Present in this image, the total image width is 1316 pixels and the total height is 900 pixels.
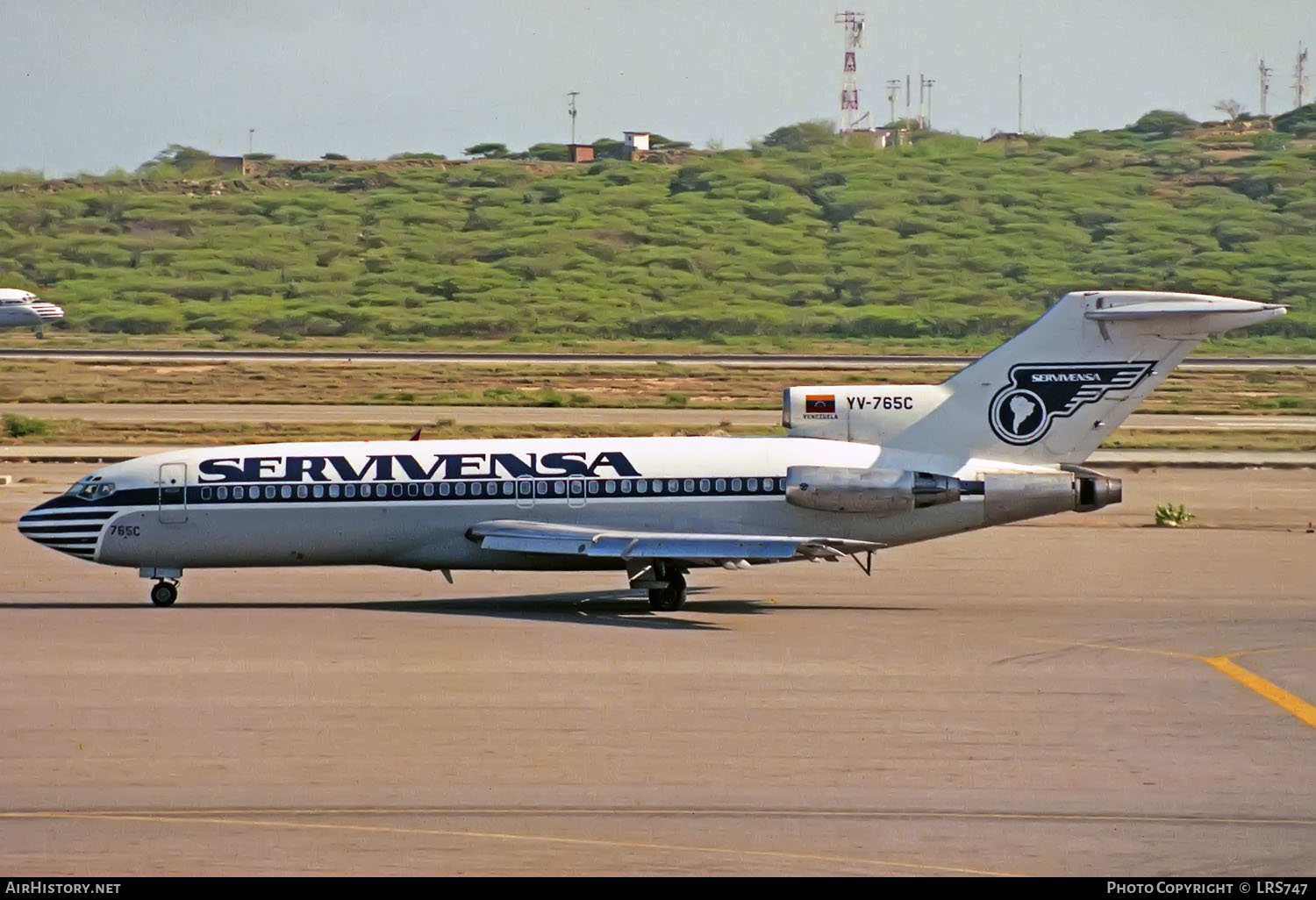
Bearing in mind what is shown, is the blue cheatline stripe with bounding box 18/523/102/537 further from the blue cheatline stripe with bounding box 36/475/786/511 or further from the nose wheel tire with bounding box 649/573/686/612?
→ the nose wheel tire with bounding box 649/573/686/612

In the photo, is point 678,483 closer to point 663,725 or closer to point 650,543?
point 650,543

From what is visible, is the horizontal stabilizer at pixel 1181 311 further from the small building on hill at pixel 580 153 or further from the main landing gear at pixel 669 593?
the small building on hill at pixel 580 153

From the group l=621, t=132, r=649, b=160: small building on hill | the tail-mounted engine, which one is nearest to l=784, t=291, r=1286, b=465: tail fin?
the tail-mounted engine

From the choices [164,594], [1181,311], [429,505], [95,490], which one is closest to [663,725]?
[429,505]

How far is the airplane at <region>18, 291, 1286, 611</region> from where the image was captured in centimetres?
2714

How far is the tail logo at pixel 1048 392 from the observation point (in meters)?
27.8

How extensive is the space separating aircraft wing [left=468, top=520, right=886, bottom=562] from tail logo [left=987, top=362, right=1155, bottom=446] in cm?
296

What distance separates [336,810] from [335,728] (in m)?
3.26

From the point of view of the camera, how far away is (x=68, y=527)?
27609mm

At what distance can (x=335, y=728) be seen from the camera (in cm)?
1825

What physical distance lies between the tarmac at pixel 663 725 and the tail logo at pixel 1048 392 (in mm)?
2852

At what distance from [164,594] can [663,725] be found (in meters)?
11.9

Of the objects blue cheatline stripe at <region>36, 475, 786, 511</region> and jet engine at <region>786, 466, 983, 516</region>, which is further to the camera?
blue cheatline stripe at <region>36, 475, 786, 511</region>
